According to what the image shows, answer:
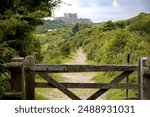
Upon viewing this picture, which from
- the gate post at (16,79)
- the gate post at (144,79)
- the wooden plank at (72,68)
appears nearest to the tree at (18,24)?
the gate post at (16,79)

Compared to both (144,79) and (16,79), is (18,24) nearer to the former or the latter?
(16,79)

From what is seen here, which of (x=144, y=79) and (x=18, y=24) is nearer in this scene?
(x=144, y=79)

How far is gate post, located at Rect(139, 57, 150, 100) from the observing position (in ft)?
22.8

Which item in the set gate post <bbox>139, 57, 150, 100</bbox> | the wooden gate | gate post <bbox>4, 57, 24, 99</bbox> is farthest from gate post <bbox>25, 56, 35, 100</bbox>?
gate post <bbox>139, 57, 150, 100</bbox>

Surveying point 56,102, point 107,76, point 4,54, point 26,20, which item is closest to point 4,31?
point 4,54

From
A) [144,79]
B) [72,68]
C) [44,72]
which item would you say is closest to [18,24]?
[44,72]

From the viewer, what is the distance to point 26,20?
10.4 metres

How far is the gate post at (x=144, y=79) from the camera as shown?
6.96 m

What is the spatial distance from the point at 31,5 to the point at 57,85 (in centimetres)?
384

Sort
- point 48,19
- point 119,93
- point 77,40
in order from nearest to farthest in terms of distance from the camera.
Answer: point 48,19 → point 119,93 → point 77,40

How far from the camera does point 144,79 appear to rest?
7117mm

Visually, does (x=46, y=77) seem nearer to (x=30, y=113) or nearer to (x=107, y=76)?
(x=30, y=113)

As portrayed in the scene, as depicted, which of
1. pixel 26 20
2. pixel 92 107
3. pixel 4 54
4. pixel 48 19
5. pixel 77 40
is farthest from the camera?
pixel 77 40

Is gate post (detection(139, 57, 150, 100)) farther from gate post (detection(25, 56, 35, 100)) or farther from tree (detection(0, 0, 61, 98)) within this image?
tree (detection(0, 0, 61, 98))
